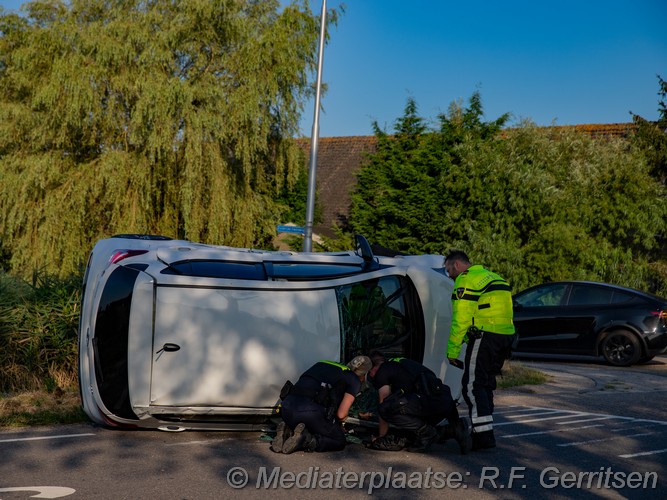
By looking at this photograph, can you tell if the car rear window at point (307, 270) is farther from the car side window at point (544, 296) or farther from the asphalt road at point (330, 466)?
the car side window at point (544, 296)

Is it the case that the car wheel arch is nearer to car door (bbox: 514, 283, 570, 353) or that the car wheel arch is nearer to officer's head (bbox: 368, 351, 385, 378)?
car door (bbox: 514, 283, 570, 353)

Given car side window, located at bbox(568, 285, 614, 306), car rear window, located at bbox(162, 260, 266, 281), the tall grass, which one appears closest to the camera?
car rear window, located at bbox(162, 260, 266, 281)

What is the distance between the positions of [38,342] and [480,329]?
5.59m

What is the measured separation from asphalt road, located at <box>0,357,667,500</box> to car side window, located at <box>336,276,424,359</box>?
0.99 m

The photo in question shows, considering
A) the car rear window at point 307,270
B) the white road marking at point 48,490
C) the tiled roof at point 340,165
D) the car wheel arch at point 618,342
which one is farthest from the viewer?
the tiled roof at point 340,165

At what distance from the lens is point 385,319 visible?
26.3ft

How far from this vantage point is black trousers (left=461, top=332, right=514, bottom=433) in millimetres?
7238

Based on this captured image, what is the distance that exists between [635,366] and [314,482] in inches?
412

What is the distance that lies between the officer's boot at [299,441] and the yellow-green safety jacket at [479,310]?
150 centimetres

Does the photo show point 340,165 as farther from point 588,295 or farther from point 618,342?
point 618,342

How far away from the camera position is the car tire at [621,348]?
14.6 metres

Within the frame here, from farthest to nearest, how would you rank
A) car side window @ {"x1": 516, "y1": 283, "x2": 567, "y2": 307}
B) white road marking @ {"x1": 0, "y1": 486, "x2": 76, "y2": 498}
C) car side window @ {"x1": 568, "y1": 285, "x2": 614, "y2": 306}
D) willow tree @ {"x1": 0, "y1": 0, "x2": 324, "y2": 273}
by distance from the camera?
willow tree @ {"x1": 0, "y1": 0, "x2": 324, "y2": 273} → car side window @ {"x1": 516, "y1": 283, "x2": 567, "y2": 307} → car side window @ {"x1": 568, "y1": 285, "x2": 614, "y2": 306} → white road marking @ {"x1": 0, "y1": 486, "x2": 76, "y2": 498}

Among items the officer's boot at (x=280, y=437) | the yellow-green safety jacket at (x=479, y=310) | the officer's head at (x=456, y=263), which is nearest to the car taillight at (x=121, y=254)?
the officer's boot at (x=280, y=437)

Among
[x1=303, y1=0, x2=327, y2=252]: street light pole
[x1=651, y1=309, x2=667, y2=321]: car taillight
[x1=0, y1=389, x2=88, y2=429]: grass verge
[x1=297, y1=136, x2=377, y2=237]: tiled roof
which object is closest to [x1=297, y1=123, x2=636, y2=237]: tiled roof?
[x1=297, y1=136, x2=377, y2=237]: tiled roof
